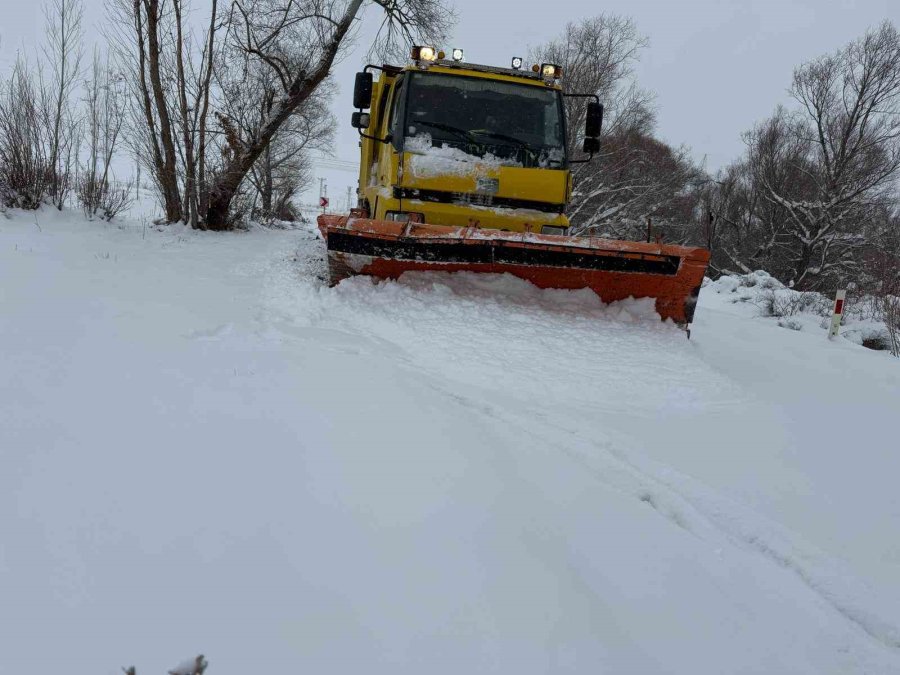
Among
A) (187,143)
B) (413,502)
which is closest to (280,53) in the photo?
(187,143)

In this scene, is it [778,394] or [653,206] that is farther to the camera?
[653,206]

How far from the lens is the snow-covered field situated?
1322mm

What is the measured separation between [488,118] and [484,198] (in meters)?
0.92

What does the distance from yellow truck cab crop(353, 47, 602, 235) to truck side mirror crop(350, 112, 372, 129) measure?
1.61ft

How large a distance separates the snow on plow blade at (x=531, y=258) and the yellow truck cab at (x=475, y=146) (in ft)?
2.21

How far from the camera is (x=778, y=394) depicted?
3736mm

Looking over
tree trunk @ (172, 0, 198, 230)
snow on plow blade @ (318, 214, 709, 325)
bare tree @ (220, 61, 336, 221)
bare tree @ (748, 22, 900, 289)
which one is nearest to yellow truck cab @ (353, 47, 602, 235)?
snow on plow blade @ (318, 214, 709, 325)

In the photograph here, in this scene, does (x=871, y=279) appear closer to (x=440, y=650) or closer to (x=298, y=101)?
(x=298, y=101)

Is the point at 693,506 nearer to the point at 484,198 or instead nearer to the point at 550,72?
the point at 484,198

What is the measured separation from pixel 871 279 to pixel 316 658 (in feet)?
49.0

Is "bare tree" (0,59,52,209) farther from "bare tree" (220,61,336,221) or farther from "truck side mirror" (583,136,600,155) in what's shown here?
"truck side mirror" (583,136,600,155)

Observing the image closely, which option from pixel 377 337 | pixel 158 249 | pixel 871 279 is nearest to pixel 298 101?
pixel 158 249

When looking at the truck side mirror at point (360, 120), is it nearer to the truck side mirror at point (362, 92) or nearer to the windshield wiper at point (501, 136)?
the truck side mirror at point (362, 92)

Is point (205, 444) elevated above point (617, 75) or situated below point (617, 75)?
below
